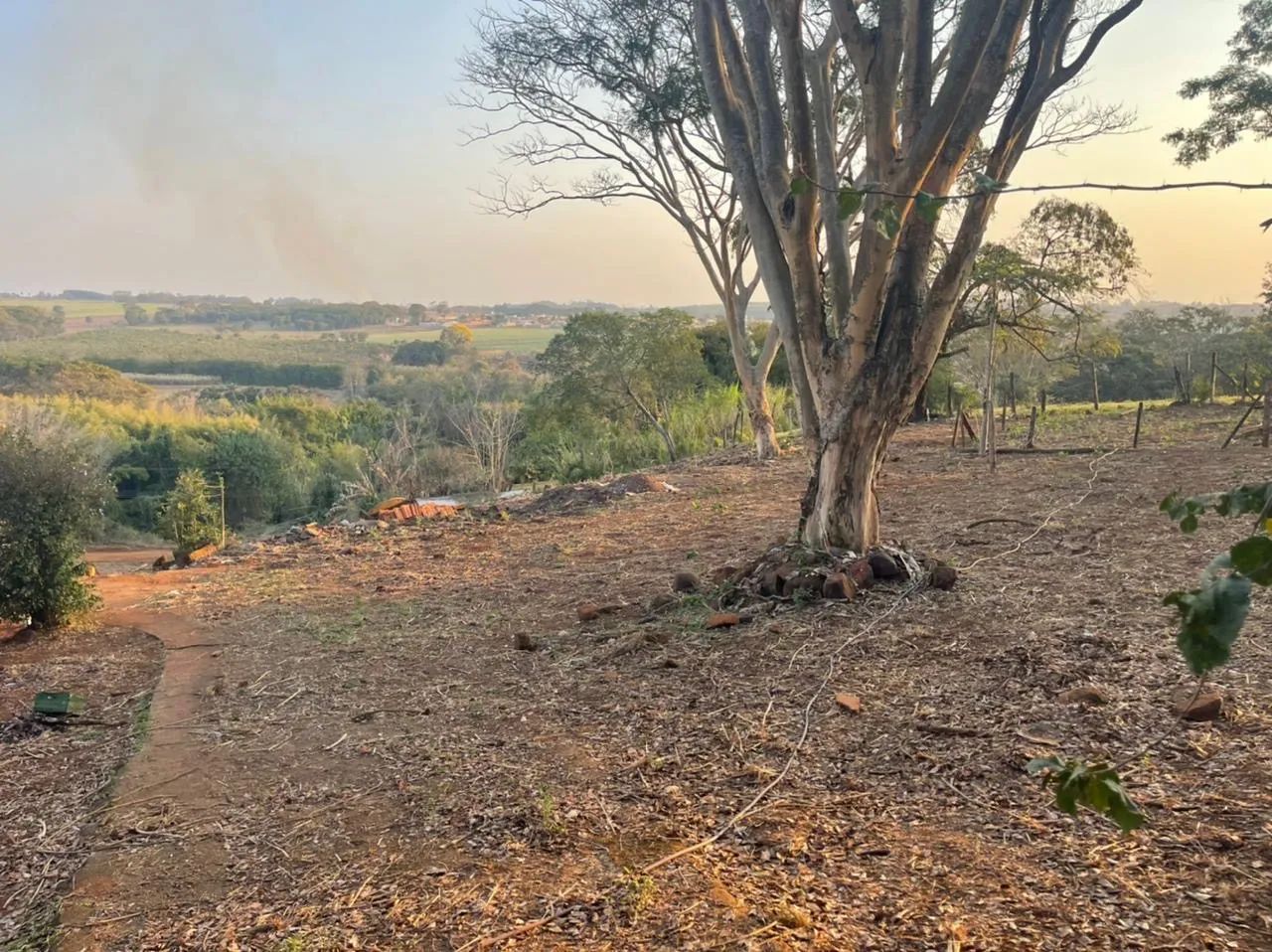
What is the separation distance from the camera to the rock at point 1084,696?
3.29 meters

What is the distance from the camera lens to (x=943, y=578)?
500 centimetres

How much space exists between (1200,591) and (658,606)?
4549 millimetres

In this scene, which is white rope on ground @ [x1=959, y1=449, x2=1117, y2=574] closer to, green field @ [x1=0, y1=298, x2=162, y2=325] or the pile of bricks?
→ the pile of bricks

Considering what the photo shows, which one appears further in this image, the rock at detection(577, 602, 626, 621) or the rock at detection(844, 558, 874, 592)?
the rock at detection(577, 602, 626, 621)

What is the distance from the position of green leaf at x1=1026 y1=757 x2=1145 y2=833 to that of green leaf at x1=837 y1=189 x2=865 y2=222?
0.82 m

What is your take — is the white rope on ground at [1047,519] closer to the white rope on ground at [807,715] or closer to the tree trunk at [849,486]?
the white rope on ground at [807,715]

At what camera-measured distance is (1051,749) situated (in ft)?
9.79

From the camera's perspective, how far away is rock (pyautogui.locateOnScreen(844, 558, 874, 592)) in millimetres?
5027

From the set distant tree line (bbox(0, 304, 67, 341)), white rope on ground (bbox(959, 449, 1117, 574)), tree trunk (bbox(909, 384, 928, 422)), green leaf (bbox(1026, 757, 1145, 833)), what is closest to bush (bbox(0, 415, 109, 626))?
white rope on ground (bbox(959, 449, 1117, 574))

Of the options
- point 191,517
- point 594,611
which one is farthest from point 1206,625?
point 191,517

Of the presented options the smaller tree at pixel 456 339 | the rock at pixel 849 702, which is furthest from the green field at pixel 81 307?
the rock at pixel 849 702

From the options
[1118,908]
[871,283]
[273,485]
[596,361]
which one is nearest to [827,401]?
[871,283]

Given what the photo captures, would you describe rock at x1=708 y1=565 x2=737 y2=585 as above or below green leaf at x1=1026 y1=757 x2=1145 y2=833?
below

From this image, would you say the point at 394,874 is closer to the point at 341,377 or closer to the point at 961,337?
the point at 961,337
